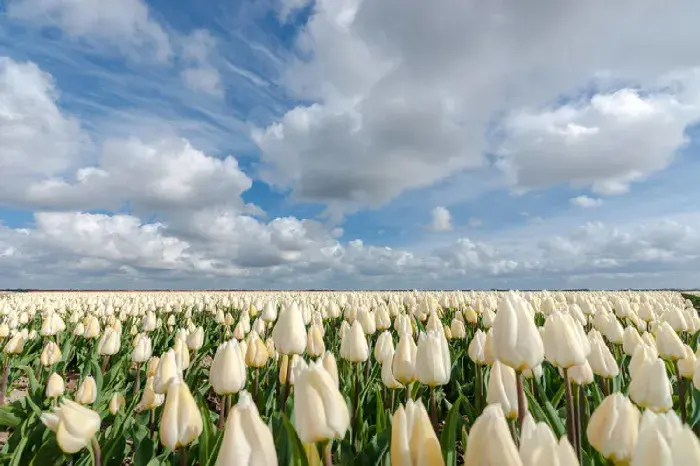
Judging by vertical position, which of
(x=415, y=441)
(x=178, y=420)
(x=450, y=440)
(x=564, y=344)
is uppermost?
(x=564, y=344)

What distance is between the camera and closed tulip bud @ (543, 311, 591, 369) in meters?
2.66

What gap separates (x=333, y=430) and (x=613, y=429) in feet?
3.77

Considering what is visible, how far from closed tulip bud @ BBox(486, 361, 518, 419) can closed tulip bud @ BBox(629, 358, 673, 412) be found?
688 mm

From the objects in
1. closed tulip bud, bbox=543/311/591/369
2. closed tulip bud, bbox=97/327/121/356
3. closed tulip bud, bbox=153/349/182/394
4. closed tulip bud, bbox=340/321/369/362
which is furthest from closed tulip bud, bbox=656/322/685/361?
closed tulip bud, bbox=97/327/121/356

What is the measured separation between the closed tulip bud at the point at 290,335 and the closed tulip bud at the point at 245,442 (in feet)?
6.15

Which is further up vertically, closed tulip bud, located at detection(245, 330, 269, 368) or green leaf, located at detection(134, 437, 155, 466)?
closed tulip bud, located at detection(245, 330, 269, 368)

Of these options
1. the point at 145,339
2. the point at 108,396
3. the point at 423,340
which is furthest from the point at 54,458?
the point at 423,340

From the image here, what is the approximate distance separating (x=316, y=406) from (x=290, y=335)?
5.33ft

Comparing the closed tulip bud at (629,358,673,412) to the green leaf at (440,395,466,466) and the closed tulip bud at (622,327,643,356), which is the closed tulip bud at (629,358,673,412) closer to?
the green leaf at (440,395,466,466)

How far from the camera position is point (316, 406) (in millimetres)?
1872

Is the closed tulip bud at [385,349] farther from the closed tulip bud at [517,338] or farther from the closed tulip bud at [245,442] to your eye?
the closed tulip bud at [245,442]

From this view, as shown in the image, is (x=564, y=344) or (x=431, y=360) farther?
(x=431, y=360)

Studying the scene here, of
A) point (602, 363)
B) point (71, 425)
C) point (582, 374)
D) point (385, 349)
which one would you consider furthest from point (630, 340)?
point (71, 425)

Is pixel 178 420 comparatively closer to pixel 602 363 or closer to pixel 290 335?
pixel 290 335
